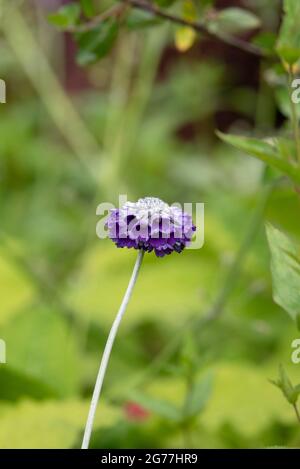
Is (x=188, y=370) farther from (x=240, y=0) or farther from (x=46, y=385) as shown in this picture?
(x=240, y=0)

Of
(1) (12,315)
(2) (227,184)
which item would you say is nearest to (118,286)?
(1) (12,315)

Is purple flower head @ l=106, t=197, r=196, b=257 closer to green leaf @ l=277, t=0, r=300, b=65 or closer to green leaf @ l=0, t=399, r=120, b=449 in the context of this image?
green leaf @ l=277, t=0, r=300, b=65

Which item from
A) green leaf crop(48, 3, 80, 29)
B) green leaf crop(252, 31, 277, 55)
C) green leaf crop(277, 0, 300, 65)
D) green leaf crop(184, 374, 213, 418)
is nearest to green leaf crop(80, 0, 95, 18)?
green leaf crop(48, 3, 80, 29)

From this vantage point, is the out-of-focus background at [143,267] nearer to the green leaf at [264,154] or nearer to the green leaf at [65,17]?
the green leaf at [65,17]

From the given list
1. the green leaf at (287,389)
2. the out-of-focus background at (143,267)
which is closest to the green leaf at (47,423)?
the out-of-focus background at (143,267)

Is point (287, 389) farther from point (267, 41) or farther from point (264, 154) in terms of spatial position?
point (267, 41)

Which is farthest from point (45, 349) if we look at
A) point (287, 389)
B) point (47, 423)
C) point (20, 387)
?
point (287, 389)
